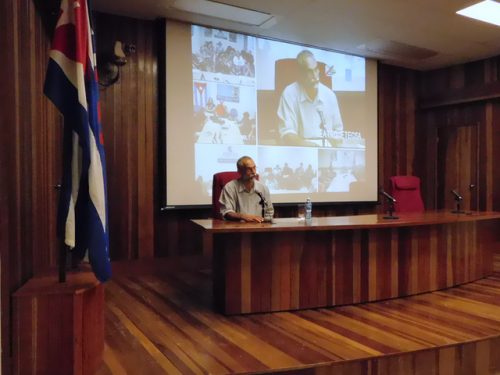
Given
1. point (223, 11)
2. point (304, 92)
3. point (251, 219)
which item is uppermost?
point (223, 11)

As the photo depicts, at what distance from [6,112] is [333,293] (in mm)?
2474

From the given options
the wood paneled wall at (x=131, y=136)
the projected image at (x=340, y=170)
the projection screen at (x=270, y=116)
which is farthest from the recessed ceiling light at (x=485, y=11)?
the wood paneled wall at (x=131, y=136)

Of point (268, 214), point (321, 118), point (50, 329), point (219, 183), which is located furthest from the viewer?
point (321, 118)

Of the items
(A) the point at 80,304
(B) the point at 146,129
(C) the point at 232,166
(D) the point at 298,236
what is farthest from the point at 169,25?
(A) the point at 80,304

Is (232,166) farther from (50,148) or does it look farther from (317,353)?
(317,353)

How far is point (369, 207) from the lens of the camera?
5.79 metres

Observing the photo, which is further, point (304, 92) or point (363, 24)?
point (304, 92)

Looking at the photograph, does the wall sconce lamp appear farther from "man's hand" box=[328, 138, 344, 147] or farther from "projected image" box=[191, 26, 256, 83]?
"man's hand" box=[328, 138, 344, 147]

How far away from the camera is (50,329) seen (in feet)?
5.66

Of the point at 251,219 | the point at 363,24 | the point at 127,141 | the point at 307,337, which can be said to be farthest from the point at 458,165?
the point at 127,141

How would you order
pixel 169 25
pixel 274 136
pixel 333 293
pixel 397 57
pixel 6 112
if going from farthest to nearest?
pixel 397 57 < pixel 274 136 < pixel 169 25 < pixel 333 293 < pixel 6 112

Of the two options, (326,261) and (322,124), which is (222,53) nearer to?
(322,124)

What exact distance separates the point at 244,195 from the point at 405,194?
2043mm

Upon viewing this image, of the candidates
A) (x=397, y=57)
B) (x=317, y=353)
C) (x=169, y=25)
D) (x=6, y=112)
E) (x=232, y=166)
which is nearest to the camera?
(x=6, y=112)
